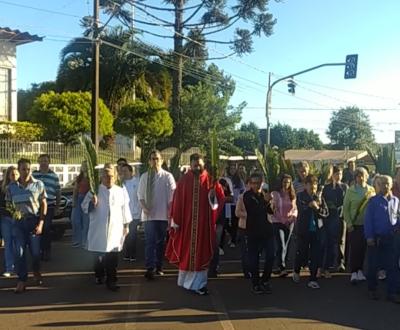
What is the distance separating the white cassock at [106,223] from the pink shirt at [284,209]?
2614mm

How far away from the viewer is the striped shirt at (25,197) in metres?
8.57

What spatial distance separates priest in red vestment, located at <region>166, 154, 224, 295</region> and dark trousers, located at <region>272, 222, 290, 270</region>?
5.78 ft

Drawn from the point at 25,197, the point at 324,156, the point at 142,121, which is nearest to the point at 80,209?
the point at 25,197

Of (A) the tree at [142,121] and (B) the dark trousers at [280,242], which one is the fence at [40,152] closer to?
(A) the tree at [142,121]

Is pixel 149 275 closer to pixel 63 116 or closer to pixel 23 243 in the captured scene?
pixel 23 243

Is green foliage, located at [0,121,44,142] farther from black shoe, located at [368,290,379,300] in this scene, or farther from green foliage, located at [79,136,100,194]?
black shoe, located at [368,290,379,300]

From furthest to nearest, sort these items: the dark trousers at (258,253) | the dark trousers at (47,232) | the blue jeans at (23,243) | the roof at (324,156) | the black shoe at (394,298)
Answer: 1. the roof at (324,156)
2. the dark trousers at (47,232)
3. the dark trousers at (258,253)
4. the blue jeans at (23,243)
5. the black shoe at (394,298)

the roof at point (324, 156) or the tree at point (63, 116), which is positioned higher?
the tree at point (63, 116)

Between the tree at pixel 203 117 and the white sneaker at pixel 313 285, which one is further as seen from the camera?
the tree at pixel 203 117

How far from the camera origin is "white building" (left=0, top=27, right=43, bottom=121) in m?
30.1

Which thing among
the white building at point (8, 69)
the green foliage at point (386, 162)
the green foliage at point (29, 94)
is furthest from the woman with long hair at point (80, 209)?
the green foliage at point (29, 94)

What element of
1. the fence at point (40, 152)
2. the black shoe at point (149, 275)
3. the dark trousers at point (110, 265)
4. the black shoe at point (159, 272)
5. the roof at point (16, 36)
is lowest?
the black shoe at point (159, 272)

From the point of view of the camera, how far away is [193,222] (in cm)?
858

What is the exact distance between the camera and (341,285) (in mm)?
9234
